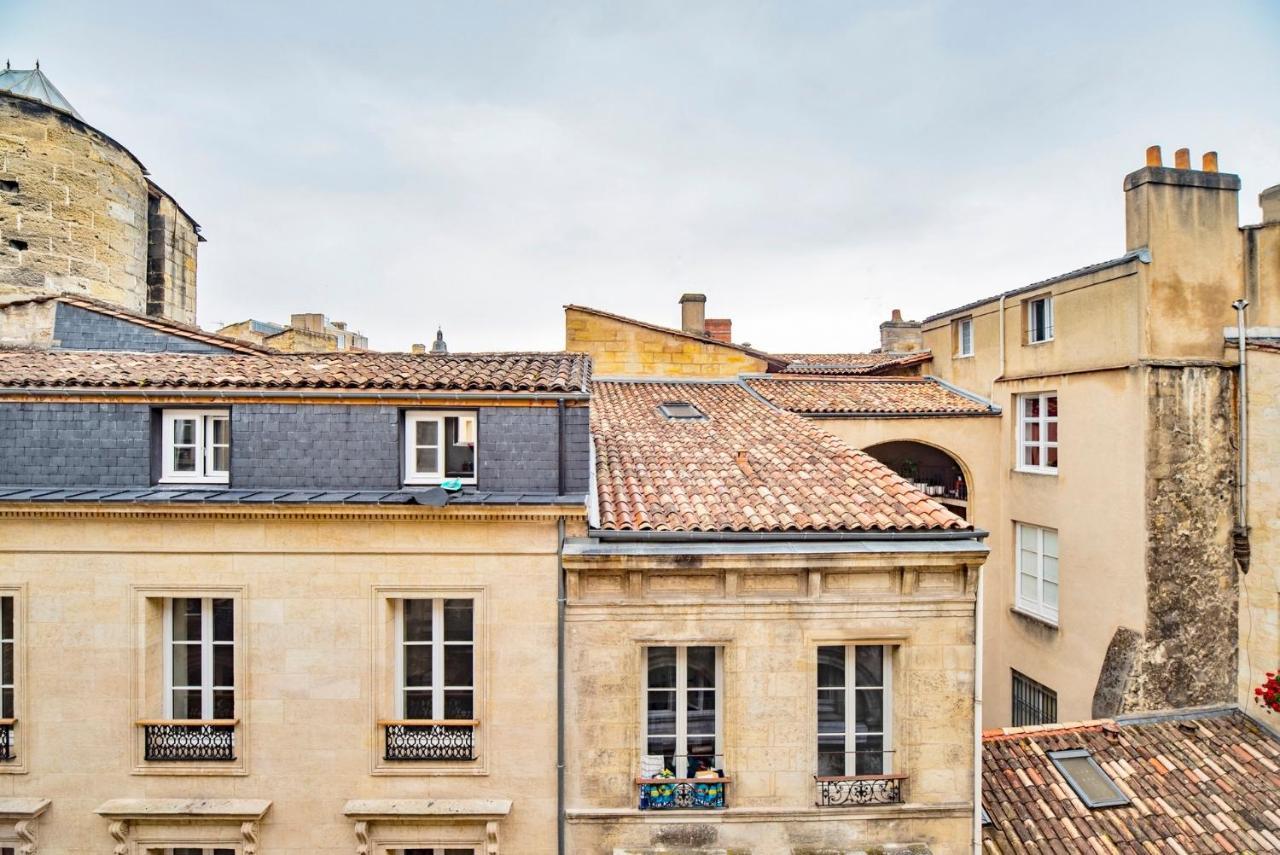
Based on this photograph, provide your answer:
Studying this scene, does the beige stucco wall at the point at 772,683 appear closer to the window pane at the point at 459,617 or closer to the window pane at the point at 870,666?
the window pane at the point at 870,666

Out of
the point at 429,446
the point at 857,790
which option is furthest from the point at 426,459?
the point at 857,790

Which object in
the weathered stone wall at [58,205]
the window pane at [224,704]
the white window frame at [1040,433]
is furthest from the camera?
the white window frame at [1040,433]

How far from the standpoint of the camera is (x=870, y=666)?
7.70m

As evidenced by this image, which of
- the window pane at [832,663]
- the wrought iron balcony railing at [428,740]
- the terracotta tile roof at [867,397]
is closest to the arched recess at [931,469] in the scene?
the terracotta tile roof at [867,397]

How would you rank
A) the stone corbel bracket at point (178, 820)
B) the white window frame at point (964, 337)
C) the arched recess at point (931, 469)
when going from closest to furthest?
the stone corbel bracket at point (178, 820) < the arched recess at point (931, 469) < the white window frame at point (964, 337)

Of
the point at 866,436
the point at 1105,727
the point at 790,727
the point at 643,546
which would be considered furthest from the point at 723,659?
the point at 866,436

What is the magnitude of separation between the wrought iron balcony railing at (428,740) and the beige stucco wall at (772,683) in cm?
126

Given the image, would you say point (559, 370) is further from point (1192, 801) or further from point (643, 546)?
point (1192, 801)

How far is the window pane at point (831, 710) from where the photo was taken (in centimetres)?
761

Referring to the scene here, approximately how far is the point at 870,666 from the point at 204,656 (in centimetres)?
800

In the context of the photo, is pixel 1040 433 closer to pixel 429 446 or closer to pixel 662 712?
pixel 662 712

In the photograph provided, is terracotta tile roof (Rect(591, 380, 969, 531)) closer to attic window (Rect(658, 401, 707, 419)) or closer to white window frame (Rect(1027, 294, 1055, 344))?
attic window (Rect(658, 401, 707, 419))

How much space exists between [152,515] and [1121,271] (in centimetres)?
1610

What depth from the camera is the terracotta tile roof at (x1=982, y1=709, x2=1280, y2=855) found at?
8266 mm
